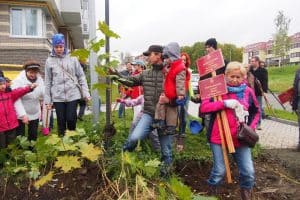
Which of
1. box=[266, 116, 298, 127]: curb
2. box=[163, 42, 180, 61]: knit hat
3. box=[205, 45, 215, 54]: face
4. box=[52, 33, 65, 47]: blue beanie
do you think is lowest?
box=[266, 116, 298, 127]: curb

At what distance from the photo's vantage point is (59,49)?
5980mm

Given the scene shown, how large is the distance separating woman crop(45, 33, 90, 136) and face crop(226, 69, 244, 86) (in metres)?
2.31

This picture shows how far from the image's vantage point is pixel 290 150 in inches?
312

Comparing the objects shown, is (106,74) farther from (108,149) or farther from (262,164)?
(262,164)

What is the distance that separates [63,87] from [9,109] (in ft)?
2.49

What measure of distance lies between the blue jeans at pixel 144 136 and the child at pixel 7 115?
1661mm

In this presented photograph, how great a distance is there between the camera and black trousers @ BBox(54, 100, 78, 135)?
610 cm

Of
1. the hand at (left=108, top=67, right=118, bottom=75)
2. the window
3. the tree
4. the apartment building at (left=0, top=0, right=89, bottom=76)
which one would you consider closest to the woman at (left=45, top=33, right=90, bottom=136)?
the hand at (left=108, top=67, right=118, bottom=75)

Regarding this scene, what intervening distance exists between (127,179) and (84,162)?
971 millimetres

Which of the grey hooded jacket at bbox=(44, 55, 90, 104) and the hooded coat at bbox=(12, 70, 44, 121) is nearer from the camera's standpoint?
the grey hooded jacket at bbox=(44, 55, 90, 104)

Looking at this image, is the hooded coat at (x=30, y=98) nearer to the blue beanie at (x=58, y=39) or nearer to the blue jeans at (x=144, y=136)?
the blue beanie at (x=58, y=39)

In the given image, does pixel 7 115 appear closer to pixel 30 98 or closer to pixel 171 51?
pixel 30 98

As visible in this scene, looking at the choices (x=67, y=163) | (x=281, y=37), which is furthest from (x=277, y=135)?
(x=281, y=37)

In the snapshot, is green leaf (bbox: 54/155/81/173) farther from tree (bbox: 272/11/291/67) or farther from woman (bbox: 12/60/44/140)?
tree (bbox: 272/11/291/67)
